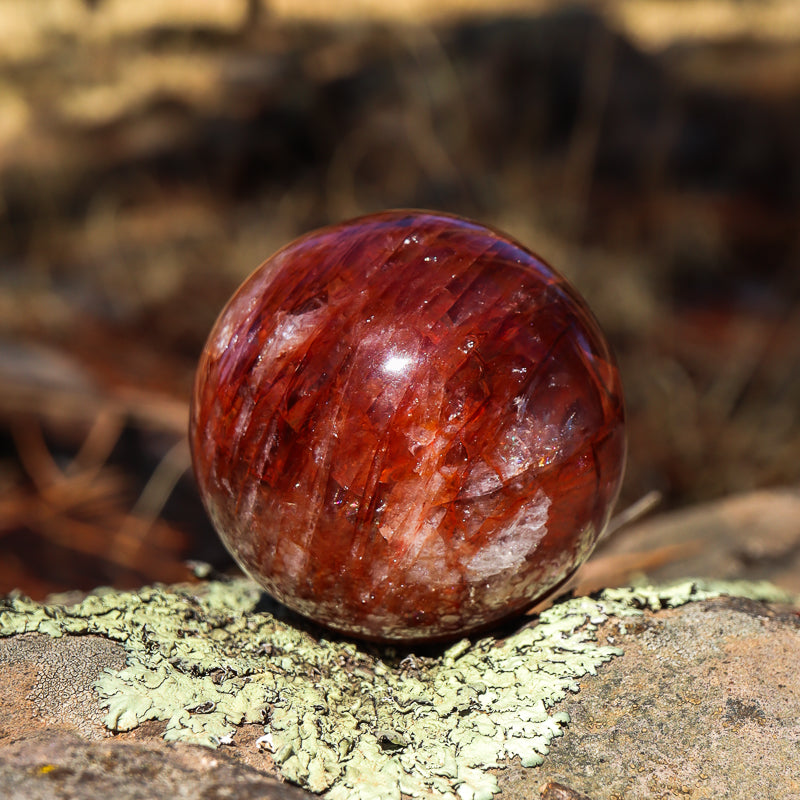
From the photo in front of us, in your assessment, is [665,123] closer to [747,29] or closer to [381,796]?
[747,29]

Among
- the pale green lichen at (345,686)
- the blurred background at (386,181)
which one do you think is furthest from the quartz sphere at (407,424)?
the blurred background at (386,181)

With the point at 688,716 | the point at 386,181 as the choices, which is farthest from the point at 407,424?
the point at 386,181

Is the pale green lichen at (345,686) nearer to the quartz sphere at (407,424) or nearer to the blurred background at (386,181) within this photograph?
the quartz sphere at (407,424)

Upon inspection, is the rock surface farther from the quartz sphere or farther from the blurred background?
the blurred background

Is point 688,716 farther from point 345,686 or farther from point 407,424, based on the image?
point 407,424

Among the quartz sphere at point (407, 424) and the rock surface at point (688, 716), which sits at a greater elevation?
the quartz sphere at point (407, 424)

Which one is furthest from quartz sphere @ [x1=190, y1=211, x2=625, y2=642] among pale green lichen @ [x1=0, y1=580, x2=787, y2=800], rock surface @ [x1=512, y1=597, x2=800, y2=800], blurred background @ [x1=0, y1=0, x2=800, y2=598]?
blurred background @ [x1=0, y1=0, x2=800, y2=598]
